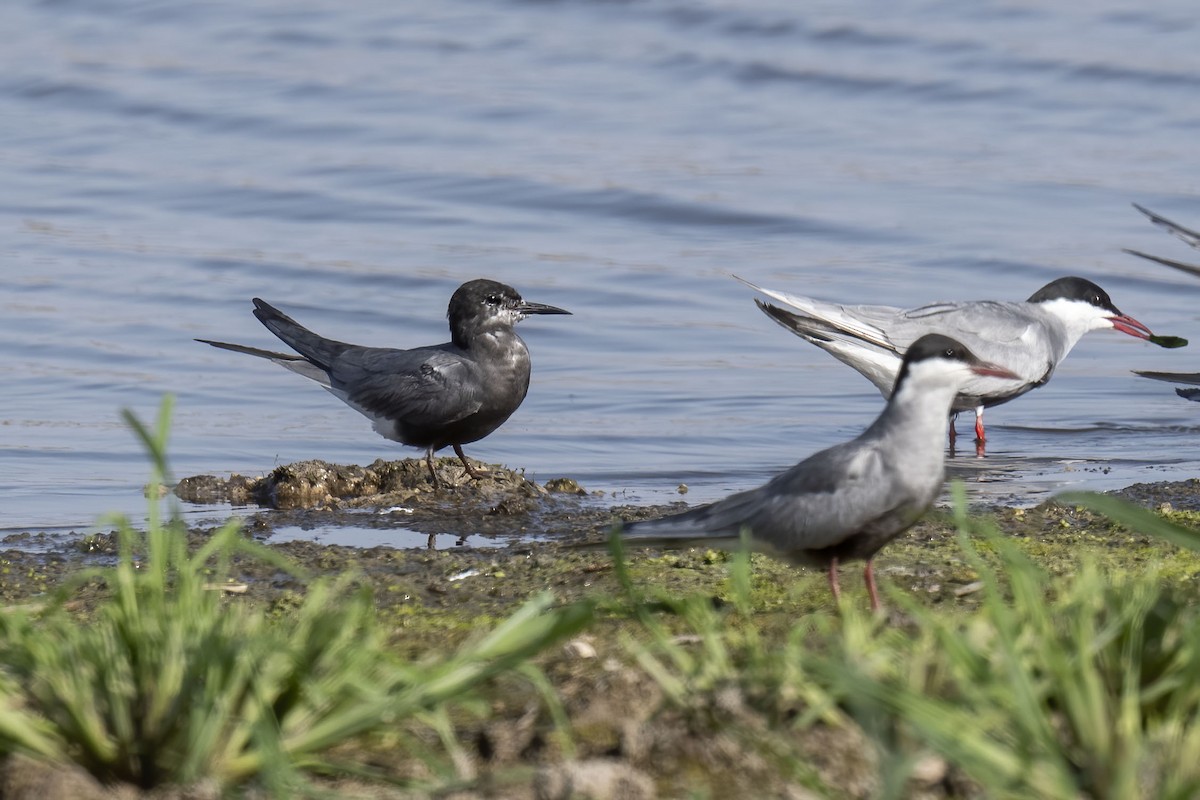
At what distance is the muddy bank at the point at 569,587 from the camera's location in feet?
9.45

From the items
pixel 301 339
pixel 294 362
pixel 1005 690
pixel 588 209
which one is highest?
pixel 588 209

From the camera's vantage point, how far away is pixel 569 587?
4793 millimetres

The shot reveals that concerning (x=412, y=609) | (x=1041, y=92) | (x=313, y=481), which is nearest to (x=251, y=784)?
(x=412, y=609)

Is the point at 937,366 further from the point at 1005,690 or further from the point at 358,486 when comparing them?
the point at 358,486

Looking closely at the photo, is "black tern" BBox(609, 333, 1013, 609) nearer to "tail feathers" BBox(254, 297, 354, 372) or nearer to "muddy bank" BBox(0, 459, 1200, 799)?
"muddy bank" BBox(0, 459, 1200, 799)

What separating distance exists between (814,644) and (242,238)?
9.72m

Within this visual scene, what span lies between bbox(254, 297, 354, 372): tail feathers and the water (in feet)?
1.45

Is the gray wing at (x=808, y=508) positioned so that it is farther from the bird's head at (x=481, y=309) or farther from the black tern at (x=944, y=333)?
the black tern at (x=944, y=333)

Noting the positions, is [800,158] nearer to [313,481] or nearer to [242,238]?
[242,238]

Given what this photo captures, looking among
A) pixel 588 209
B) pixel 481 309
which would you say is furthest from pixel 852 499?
pixel 588 209

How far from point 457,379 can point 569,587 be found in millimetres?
3212

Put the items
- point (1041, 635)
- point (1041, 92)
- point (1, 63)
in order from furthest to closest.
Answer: point (1, 63)
point (1041, 92)
point (1041, 635)

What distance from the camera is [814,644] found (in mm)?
3643

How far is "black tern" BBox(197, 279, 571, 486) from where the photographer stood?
788cm
